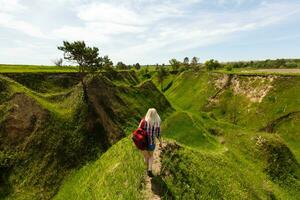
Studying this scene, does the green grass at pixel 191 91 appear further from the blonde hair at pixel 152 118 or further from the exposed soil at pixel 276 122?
the blonde hair at pixel 152 118

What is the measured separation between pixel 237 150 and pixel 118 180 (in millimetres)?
23321

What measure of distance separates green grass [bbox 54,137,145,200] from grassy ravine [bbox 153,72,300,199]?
1557mm

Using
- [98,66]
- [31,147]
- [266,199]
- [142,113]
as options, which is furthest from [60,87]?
[266,199]

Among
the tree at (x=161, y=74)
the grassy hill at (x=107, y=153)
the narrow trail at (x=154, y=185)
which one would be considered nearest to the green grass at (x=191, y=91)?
the tree at (x=161, y=74)

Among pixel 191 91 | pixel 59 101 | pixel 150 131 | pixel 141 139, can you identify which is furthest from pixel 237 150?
pixel 191 91

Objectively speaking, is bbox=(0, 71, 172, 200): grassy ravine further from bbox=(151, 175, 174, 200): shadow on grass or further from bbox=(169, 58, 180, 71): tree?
bbox=(169, 58, 180, 71): tree

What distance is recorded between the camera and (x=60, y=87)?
53.5 metres

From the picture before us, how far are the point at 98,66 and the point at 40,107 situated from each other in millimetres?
31054

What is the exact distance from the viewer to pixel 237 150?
37.1m

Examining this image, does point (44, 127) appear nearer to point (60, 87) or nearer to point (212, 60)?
point (60, 87)

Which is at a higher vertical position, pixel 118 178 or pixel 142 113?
pixel 118 178

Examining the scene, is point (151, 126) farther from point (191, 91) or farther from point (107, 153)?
point (191, 91)

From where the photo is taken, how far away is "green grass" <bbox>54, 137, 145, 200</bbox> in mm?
15805


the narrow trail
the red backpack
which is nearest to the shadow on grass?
the narrow trail
